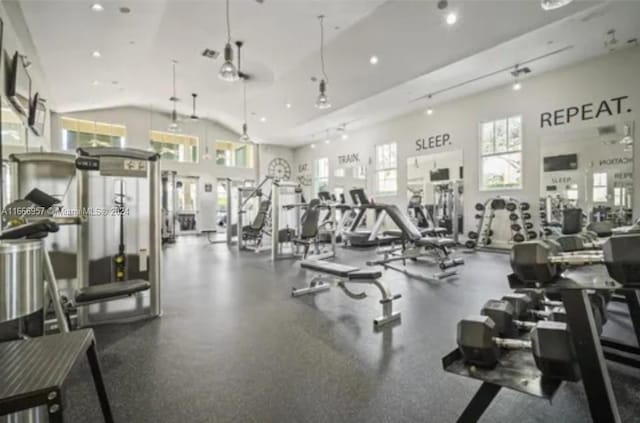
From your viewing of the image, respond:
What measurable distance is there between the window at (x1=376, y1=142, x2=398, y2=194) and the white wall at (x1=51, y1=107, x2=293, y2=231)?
5.29 meters

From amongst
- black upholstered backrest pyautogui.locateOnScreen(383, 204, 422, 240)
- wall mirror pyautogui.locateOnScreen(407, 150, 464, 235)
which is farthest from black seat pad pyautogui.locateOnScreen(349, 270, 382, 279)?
wall mirror pyautogui.locateOnScreen(407, 150, 464, 235)

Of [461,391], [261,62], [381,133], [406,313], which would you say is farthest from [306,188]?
[461,391]

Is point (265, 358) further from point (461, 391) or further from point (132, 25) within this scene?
point (132, 25)

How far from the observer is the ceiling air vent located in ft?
23.3

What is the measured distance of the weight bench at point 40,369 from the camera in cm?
81

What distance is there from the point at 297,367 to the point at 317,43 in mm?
7097

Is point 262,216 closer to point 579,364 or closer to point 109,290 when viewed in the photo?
point 109,290

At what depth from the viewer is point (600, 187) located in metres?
6.20

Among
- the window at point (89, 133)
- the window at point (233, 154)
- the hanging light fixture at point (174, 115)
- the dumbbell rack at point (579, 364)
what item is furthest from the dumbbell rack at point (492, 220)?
the window at point (89, 133)

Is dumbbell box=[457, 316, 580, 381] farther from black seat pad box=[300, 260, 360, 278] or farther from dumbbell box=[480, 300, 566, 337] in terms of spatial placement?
black seat pad box=[300, 260, 360, 278]

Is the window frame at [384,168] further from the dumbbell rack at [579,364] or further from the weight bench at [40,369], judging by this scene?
the weight bench at [40,369]

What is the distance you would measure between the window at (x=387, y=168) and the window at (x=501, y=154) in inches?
108

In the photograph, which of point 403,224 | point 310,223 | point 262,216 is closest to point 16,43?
point 262,216

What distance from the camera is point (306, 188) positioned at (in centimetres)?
1394
